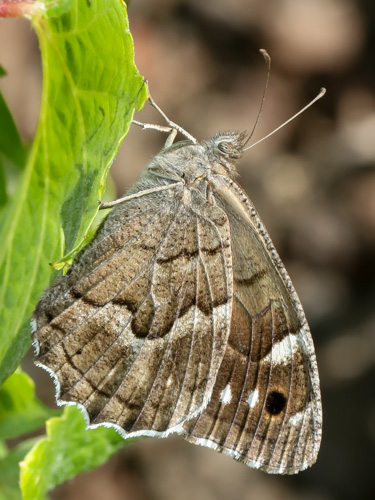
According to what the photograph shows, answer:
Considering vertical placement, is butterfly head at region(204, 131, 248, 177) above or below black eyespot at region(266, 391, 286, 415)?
above

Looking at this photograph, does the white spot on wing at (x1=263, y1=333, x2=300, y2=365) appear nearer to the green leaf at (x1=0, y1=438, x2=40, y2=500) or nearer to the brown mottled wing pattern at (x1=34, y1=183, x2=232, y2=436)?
the brown mottled wing pattern at (x1=34, y1=183, x2=232, y2=436)

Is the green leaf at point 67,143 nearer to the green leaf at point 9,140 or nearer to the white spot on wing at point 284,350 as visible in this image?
the green leaf at point 9,140

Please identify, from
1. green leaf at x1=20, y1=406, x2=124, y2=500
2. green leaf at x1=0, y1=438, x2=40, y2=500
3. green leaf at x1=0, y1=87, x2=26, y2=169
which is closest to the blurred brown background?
green leaf at x1=0, y1=438, x2=40, y2=500

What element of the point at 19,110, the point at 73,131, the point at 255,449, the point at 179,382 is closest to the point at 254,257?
the point at 179,382

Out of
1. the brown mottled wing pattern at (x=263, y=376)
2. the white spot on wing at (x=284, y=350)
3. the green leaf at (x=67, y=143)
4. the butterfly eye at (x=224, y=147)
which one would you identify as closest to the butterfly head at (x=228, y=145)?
the butterfly eye at (x=224, y=147)

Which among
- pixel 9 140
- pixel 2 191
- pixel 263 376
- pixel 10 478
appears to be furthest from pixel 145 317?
pixel 10 478

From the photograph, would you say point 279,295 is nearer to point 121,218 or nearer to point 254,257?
point 254,257
